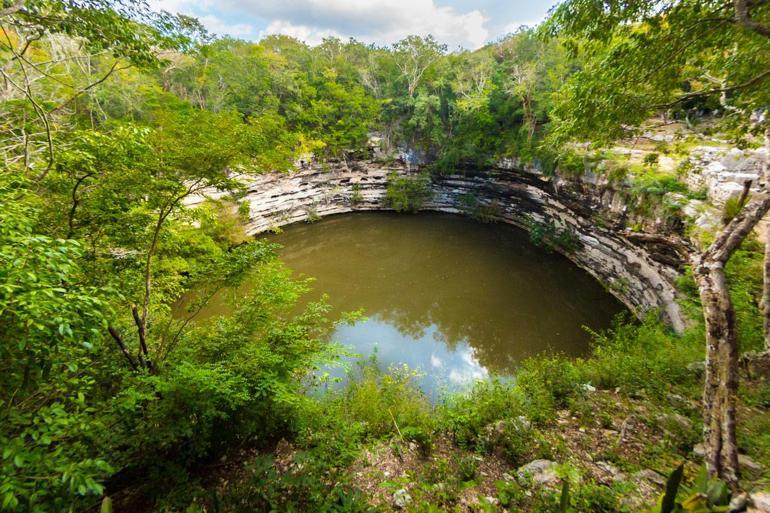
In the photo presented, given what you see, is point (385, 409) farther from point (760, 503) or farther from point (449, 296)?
point (449, 296)

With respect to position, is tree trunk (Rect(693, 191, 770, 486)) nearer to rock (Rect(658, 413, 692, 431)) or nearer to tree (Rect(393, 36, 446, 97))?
rock (Rect(658, 413, 692, 431))

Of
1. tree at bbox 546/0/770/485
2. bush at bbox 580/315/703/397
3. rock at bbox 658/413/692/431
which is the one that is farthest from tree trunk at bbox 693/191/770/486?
bush at bbox 580/315/703/397

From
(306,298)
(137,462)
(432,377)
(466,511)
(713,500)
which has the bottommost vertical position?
(432,377)

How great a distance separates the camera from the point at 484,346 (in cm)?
809

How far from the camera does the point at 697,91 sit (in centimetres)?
366

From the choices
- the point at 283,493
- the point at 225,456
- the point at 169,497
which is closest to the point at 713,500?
the point at 283,493

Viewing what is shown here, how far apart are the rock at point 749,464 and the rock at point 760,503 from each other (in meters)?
1.26

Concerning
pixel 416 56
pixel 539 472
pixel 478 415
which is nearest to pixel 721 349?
pixel 539 472

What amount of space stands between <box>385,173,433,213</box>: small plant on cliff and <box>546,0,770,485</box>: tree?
534 inches

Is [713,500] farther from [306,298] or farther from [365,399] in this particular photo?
Result: [306,298]

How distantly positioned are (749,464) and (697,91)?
3.96 metres

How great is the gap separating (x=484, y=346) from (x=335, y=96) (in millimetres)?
15024

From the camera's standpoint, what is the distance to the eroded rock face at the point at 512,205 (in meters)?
8.65

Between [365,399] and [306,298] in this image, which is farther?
[306,298]
